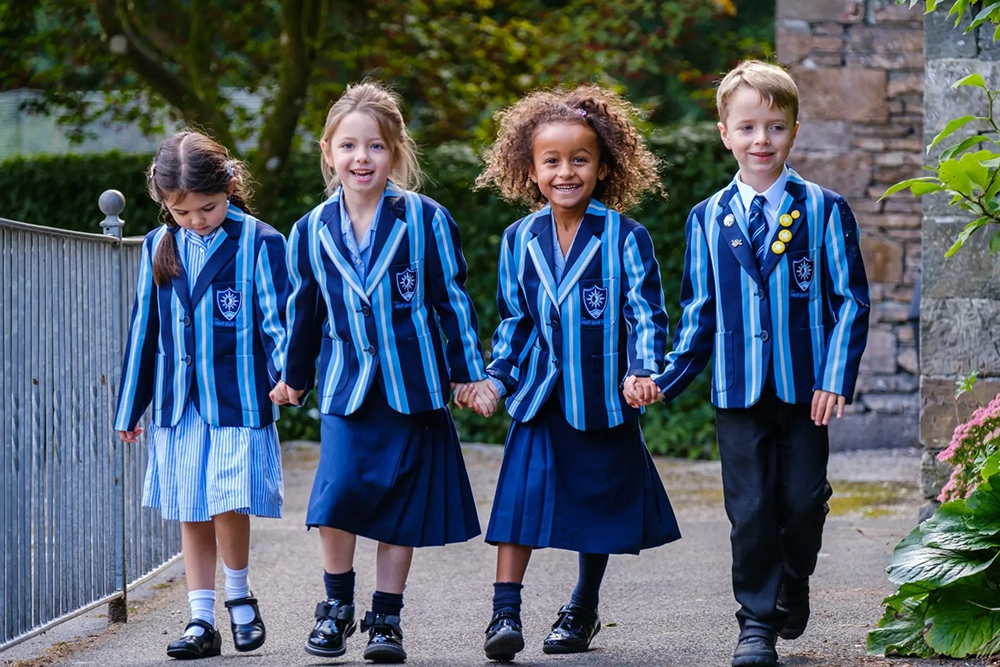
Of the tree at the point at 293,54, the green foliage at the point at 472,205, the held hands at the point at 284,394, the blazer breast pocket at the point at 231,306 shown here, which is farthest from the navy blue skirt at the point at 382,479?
the tree at the point at 293,54

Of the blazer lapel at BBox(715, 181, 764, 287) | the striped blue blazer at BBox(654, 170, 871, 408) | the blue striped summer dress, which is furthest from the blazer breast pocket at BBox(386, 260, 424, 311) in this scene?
the blazer lapel at BBox(715, 181, 764, 287)

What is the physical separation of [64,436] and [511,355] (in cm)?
148

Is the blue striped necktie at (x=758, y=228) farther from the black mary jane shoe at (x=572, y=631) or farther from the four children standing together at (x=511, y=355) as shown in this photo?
the black mary jane shoe at (x=572, y=631)

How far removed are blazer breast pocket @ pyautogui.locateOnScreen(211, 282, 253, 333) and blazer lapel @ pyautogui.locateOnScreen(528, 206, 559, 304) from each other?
34.4 inches

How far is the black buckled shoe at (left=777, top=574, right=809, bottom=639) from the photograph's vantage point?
154 inches

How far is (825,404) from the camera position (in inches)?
144

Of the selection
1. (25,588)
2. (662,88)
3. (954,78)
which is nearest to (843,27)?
(954,78)

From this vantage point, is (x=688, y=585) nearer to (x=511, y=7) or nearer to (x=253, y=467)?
(x=253, y=467)

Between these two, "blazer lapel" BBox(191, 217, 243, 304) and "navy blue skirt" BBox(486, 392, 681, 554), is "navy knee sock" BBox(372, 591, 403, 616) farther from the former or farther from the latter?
"blazer lapel" BBox(191, 217, 243, 304)

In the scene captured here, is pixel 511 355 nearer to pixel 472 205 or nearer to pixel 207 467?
pixel 207 467

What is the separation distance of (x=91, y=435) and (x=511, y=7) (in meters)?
9.24

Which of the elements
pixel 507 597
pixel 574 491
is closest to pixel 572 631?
pixel 507 597

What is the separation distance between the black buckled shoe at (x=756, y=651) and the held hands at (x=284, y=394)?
1.42m

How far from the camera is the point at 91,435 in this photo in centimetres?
470
